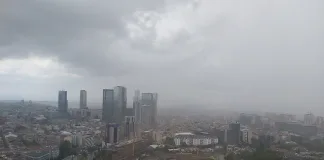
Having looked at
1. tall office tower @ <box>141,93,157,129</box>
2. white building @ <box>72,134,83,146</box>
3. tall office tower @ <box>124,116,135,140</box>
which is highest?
tall office tower @ <box>141,93,157,129</box>

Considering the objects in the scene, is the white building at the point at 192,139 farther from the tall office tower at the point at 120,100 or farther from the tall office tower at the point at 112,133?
the tall office tower at the point at 120,100

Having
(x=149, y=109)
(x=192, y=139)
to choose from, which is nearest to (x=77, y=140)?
(x=149, y=109)

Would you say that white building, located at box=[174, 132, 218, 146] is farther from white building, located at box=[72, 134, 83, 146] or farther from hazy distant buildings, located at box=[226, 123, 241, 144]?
white building, located at box=[72, 134, 83, 146]

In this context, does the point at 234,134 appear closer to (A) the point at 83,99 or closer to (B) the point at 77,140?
(B) the point at 77,140

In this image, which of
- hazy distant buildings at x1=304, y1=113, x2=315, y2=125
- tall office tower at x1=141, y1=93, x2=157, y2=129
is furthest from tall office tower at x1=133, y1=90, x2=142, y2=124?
hazy distant buildings at x1=304, y1=113, x2=315, y2=125

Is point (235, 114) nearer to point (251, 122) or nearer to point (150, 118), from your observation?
point (251, 122)

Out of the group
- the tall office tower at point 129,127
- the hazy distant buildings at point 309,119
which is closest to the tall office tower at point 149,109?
the tall office tower at point 129,127

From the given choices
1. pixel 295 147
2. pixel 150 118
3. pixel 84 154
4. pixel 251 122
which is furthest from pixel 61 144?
pixel 295 147
